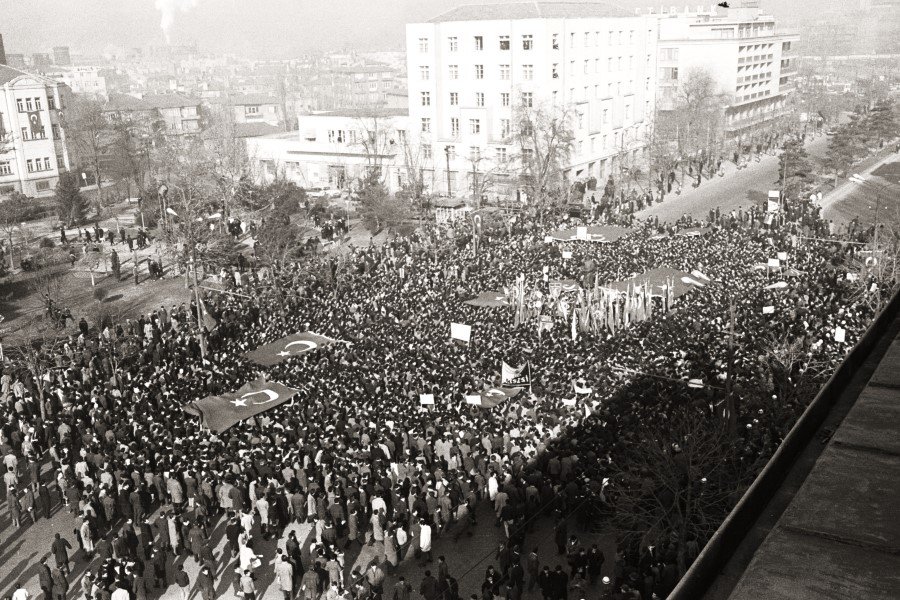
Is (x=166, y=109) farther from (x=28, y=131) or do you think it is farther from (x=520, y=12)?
(x=520, y=12)

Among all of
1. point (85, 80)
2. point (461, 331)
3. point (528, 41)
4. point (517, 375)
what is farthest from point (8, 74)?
point (85, 80)

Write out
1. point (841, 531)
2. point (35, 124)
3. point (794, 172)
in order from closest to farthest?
1. point (841, 531)
2. point (794, 172)
3. point (35, 124)

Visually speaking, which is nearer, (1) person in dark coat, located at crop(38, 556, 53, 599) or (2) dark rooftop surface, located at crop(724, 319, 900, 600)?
(2) dark rooftop surface, located at crop(724, 319, 900, 600)

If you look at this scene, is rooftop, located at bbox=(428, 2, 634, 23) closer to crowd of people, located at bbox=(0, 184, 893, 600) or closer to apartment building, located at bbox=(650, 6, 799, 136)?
apartment building, located at bbox=(650, 6, 799, 136)

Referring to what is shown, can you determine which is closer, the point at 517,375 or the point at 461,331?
the point at 517,375

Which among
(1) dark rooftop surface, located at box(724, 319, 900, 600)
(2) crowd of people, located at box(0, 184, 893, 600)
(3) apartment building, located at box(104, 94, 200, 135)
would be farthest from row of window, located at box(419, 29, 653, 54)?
(1) dark rooftop surface, located at box(724, 319, 900, 600)

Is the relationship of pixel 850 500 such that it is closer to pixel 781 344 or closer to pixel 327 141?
pixel 781 344
